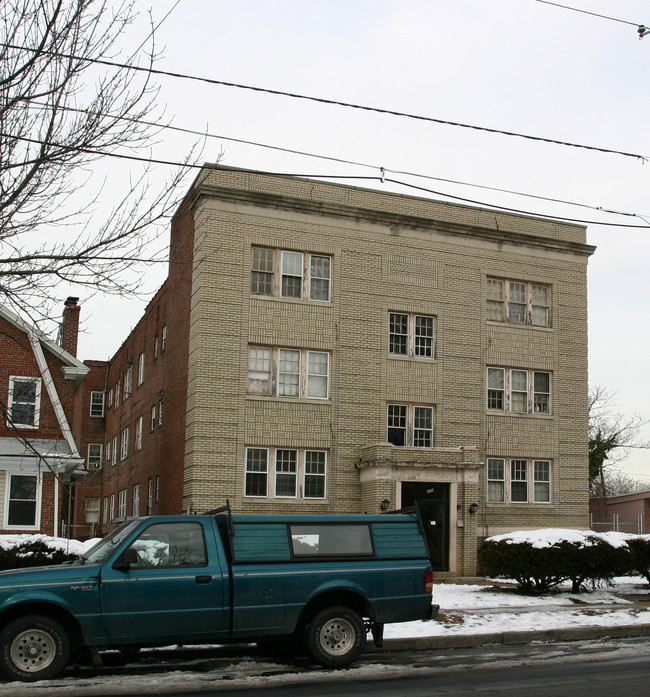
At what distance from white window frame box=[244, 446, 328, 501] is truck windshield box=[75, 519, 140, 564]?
13.4 meters

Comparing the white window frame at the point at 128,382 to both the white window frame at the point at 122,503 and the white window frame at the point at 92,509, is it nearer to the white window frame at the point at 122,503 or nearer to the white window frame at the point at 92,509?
the white window frame at the point at 122,503

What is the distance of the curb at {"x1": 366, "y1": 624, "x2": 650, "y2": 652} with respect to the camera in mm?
13008

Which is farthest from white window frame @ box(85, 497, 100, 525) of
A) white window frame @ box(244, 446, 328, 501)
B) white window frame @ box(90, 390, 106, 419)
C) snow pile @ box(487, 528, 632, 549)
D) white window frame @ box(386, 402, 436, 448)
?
snow pile @ box(487, 528, 632, 549)

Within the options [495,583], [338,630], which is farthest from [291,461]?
[338,630]

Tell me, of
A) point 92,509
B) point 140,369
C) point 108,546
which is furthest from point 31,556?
point 92,509

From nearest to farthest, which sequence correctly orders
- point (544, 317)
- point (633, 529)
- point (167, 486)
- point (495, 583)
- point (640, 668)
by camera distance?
point (640, 668) → point (495, 583) → point (167, 486) → point (544, 317) → point (633, 529)

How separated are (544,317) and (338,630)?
19973 millimetres

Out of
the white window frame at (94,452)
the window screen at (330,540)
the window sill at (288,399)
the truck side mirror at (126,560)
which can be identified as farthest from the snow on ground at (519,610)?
the white window frame at (94,452)

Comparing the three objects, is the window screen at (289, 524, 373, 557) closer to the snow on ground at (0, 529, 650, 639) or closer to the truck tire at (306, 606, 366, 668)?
the truck tire at (306, 606, 366, 668)

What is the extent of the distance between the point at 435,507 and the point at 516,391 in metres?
5.01

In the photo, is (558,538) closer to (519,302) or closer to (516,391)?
(516,391)

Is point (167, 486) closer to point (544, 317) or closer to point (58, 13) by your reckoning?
point (544, 317)

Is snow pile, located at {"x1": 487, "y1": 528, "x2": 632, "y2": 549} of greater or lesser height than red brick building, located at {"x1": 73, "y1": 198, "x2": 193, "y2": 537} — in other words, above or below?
below

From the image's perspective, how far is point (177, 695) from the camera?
9.39 m
